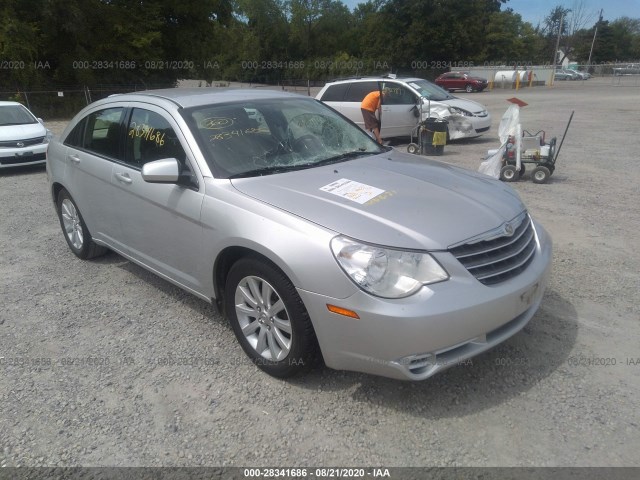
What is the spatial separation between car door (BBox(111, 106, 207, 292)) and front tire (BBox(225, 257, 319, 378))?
0.41 metres

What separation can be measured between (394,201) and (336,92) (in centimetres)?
1087

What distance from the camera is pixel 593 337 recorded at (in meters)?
3.51

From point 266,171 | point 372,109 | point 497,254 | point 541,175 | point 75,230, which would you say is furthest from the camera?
point 372,109

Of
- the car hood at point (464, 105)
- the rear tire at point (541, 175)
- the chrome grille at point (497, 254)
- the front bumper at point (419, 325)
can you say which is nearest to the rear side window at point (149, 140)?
the front bumper at point (419, 325)

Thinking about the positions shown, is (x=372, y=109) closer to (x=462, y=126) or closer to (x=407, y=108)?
(x=407, y=108)

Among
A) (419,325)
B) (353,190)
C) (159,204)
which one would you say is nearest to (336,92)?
(159,204)

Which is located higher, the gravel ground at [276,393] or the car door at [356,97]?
the car door at [356,97]

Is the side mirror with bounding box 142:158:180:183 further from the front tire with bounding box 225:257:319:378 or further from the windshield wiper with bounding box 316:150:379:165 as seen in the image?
the windshield wiper with bounding box 316:150:379:165

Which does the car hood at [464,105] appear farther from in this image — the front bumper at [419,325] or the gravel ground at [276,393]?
the front bumper at [419,325]

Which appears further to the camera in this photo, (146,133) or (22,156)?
(22,156)

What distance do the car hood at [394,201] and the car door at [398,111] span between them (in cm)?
908

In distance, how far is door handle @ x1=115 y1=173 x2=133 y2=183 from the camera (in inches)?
158

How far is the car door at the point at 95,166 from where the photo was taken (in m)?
4.36

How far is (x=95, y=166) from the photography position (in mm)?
4496
